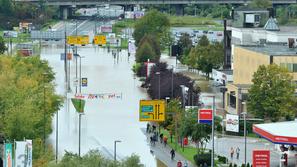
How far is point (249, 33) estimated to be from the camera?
230ft

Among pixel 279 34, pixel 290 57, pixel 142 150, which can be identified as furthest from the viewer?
pixel 279 34

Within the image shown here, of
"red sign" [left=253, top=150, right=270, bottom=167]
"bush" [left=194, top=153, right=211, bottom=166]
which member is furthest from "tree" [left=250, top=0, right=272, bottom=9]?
"red sign" [left=253, top=150, right=270, bottom=167]

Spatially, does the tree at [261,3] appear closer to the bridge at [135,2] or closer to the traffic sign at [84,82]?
the bridge at [135,2]

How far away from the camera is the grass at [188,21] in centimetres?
12050

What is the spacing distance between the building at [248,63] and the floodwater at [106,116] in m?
4.58

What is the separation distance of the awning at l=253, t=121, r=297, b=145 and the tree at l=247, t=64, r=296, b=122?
7.77 m

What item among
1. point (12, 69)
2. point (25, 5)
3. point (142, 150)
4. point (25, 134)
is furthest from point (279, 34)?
point (25, 5)

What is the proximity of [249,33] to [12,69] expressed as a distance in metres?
19.3

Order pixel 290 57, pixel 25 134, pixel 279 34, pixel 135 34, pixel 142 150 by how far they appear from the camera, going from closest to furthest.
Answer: pixel 25 134 < pixel 142 150 < pixel 290 57 < pixel 279 34 < pixel 135 34

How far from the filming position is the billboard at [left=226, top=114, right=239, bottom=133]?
43156mm

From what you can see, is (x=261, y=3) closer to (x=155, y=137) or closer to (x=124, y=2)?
(x=124, y=2)

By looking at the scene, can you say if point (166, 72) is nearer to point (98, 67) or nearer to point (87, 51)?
point (98, 67)

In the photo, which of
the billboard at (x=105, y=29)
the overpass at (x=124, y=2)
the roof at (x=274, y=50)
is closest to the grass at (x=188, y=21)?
the overpass at (x=124, y=2)

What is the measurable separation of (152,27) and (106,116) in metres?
44.3
